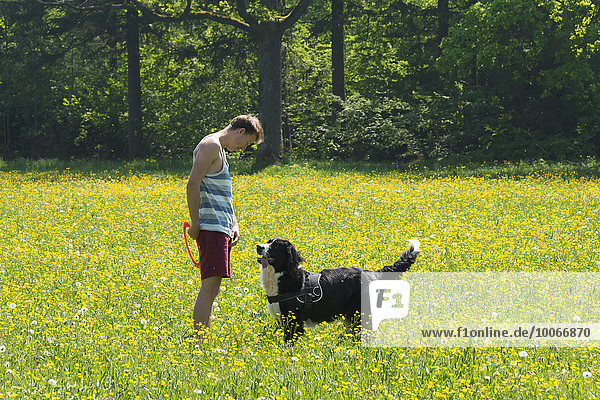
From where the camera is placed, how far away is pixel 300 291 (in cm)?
548

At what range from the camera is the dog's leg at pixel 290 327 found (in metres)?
5.43

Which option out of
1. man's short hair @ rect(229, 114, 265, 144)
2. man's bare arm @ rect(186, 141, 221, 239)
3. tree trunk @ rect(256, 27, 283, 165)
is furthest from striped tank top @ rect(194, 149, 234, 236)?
tree trunk @ rect(256, 27, 283, 165)

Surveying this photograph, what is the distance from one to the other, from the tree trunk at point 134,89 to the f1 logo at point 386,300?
83.4 ft

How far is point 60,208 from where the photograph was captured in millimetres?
13867

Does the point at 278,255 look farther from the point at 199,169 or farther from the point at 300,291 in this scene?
the point at 199,169

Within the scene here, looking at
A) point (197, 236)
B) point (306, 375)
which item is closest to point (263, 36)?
point (197, 236)

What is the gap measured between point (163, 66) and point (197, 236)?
26134 millimetres

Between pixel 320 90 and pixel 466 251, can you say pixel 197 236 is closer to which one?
pixel 466 251

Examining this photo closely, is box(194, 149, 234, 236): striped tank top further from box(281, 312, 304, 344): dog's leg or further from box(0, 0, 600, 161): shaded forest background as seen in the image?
box(0, 0, 600, 161): shaded forest background

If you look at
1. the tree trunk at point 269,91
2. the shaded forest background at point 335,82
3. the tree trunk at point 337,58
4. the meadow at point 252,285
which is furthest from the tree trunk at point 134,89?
the meadow at point 252,285

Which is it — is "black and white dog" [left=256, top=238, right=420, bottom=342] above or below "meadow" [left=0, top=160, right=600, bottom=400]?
above

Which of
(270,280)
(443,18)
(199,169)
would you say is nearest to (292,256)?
(270,280)

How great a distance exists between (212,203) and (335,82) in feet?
81.0

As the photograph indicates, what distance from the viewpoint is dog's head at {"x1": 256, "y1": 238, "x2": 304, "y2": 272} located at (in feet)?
17.6
